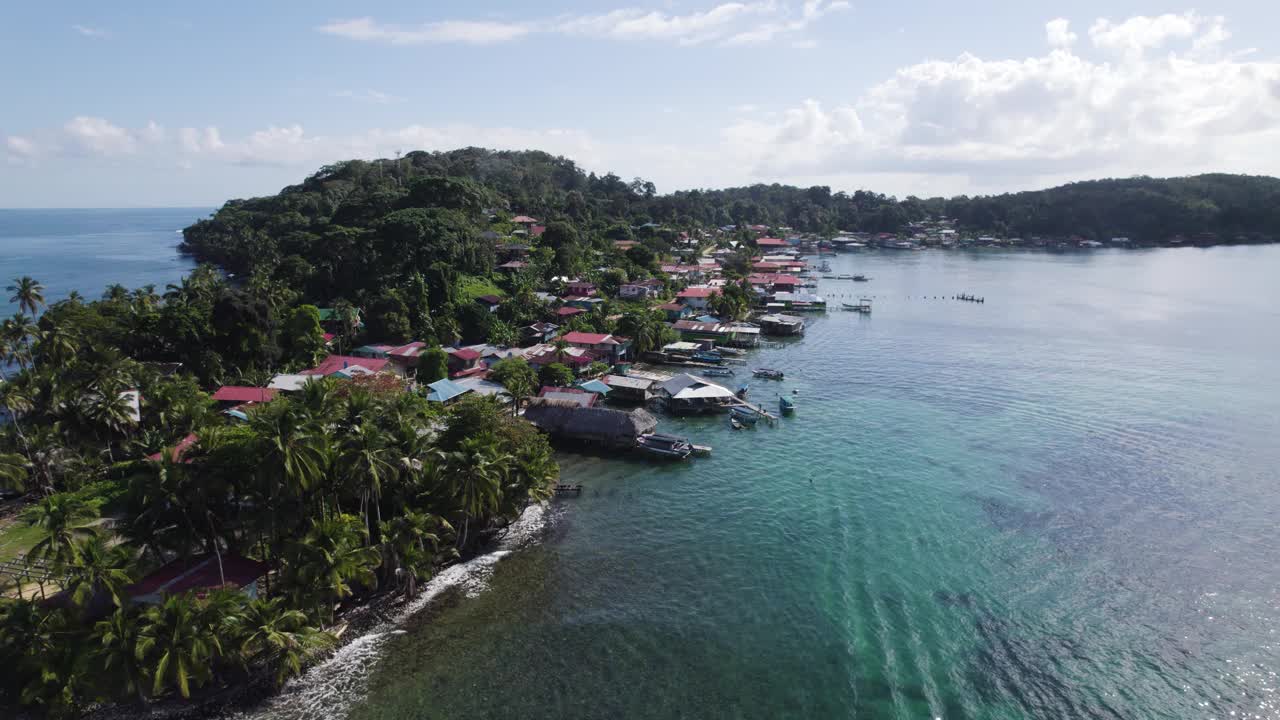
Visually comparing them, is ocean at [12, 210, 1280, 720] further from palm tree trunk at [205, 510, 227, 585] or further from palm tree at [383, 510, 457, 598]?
palm tree trunk at [205, 510, 227, 585]

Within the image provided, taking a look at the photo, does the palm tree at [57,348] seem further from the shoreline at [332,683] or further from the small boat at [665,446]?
the small boat at [665,446]

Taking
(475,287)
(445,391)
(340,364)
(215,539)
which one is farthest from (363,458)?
(475,287)

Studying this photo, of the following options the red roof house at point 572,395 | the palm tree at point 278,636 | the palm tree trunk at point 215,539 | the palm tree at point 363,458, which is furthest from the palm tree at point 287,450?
the red roof house at point 572,395

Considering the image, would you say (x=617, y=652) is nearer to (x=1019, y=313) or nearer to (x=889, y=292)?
(x=1019, y=313)

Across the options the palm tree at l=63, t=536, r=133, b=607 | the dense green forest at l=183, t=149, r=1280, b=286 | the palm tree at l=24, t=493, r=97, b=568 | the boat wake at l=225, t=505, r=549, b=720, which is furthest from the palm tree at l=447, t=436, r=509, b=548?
the dense green forest at l=183, t=149, r=1280, b=286

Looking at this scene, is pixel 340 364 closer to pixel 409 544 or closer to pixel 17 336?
pixel 17 336

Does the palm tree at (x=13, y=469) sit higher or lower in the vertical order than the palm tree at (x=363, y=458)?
lower

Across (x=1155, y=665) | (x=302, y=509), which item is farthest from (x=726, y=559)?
(x=302, y=509)
